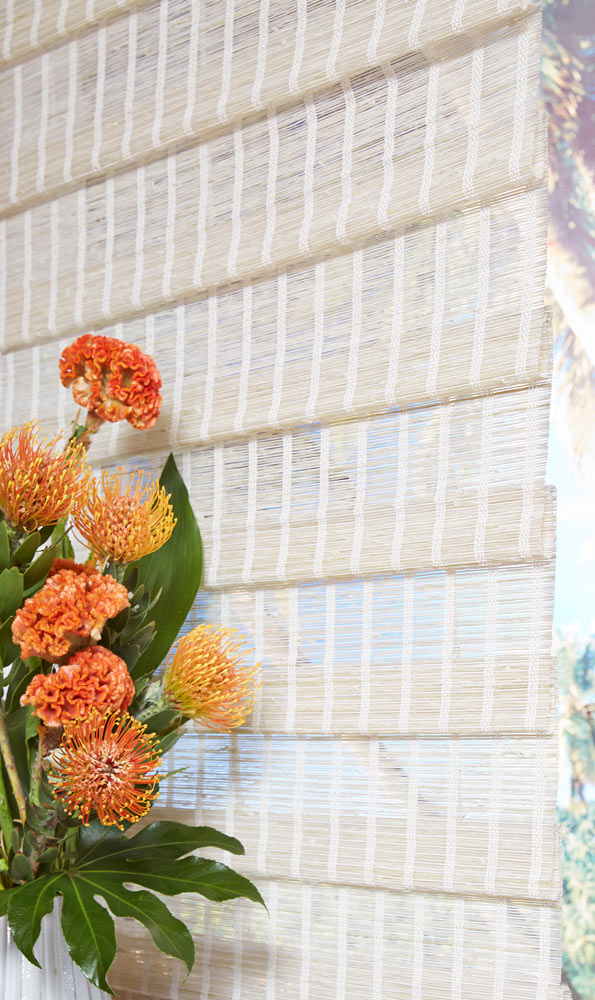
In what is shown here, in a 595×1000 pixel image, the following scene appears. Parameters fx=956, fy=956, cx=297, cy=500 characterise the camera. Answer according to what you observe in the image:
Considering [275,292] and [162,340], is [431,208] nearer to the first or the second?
[275,292]

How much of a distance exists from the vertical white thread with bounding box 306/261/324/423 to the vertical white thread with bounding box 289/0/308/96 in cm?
20

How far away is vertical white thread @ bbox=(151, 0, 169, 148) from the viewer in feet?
3.83

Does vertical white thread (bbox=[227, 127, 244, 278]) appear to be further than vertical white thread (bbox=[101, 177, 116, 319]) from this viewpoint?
No

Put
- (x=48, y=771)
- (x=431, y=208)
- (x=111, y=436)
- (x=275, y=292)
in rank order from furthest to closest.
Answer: (x=111, y=436) < (x=275, y=292) < (x=431, y=208) < (x=48, y=771)

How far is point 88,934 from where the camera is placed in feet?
2.44

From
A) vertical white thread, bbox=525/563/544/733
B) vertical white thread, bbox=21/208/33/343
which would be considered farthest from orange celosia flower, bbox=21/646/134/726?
vertical white thread, bbox=21/208/33/343

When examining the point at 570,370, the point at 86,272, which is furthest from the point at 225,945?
the point at 86,272

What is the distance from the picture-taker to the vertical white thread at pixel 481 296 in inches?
36.1

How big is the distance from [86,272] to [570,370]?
2.06 feet

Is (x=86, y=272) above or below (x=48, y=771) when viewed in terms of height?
above

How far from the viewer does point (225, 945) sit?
101 cm

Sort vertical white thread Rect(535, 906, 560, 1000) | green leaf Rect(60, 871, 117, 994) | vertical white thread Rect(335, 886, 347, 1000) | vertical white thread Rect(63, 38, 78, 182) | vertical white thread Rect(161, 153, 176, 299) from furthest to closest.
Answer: vertical white thread Rect(63, 38, 78, 182) < vertical white thread Rect(161, 153, 176, 299) < vertical white thread Rect(335, 886, 347, 1000) < vertical white thread Rect(535, 906, 560, 1000) < green leaf Rect(60, 871, 117, 994)

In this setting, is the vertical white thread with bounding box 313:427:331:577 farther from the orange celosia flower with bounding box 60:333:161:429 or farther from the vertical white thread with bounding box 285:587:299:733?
the orange celosia flower with bounding box 60:333:161:429

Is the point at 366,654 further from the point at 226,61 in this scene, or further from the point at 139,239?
the point at 226,61
